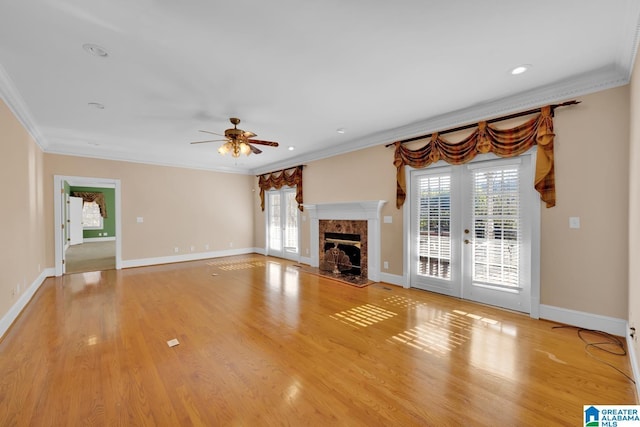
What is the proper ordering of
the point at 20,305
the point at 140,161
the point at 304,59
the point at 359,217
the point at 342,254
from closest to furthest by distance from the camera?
1. the point at 304,59
2. the point at 20,305
3. the point at 359,217
4. the point at 342,254
5. the point at 140,161

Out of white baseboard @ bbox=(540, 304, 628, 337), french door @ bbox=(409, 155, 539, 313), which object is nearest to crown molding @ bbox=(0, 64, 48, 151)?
french door @ bbox=(409, 155, 539, 313)

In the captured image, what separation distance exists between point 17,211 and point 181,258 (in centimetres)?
386

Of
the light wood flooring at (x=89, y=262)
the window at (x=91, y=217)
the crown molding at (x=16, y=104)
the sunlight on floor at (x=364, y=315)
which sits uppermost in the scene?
the crown molding at (x=16, y=104)

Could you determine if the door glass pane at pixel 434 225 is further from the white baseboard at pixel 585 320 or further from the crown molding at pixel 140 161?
the crown molding at pixel 140 161

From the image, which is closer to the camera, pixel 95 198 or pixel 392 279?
pixel 392 279

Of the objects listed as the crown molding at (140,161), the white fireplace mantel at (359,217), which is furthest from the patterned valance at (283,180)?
the crown molding at (140,161)

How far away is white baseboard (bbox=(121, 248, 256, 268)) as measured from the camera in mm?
6488

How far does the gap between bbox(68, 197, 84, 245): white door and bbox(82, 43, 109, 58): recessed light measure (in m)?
11.2

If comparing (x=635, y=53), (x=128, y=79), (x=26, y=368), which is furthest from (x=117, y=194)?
(x=635, y=53)

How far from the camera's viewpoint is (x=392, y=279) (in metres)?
4.82

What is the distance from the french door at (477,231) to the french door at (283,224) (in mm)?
3527

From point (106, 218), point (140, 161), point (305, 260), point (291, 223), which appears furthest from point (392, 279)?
point (106, 218)

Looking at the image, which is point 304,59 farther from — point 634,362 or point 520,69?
point 634,362

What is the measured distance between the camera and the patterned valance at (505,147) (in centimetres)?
311
